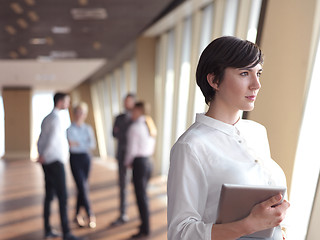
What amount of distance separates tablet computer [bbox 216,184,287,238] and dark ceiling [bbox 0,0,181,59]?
21.7 ft

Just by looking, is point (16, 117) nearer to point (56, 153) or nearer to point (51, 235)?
point (51, 235)

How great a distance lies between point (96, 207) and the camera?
720 centimetres

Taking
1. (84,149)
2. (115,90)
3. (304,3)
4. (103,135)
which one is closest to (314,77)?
(304,3)

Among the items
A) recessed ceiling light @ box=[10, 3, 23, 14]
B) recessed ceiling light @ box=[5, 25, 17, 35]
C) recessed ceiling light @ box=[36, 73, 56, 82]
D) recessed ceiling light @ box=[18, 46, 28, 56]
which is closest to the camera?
recessed ceiling light @ box=[10, 3, 23, 14]

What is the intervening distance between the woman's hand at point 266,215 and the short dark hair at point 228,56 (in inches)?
16.8

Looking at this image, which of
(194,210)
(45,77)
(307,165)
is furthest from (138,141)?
(45,77)

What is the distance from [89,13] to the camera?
8422 mm

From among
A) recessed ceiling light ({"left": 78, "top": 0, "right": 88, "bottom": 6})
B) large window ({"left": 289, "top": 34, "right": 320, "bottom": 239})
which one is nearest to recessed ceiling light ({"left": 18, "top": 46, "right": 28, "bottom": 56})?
recessed ceiling light ({"left": 78, "top": 0, "right": 88, "bottom": 6})

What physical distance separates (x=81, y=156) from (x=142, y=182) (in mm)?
1068

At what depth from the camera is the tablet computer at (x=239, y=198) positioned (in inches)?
50.2

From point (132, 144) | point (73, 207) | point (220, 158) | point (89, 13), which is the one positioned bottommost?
point (73, 207)

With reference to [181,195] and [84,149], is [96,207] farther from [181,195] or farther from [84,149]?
[181,195]

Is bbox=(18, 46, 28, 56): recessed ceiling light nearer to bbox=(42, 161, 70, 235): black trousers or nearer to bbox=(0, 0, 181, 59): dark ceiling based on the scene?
bbox=(0, 0, 181, 59): dark ceiling

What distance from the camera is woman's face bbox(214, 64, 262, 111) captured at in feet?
4.58
